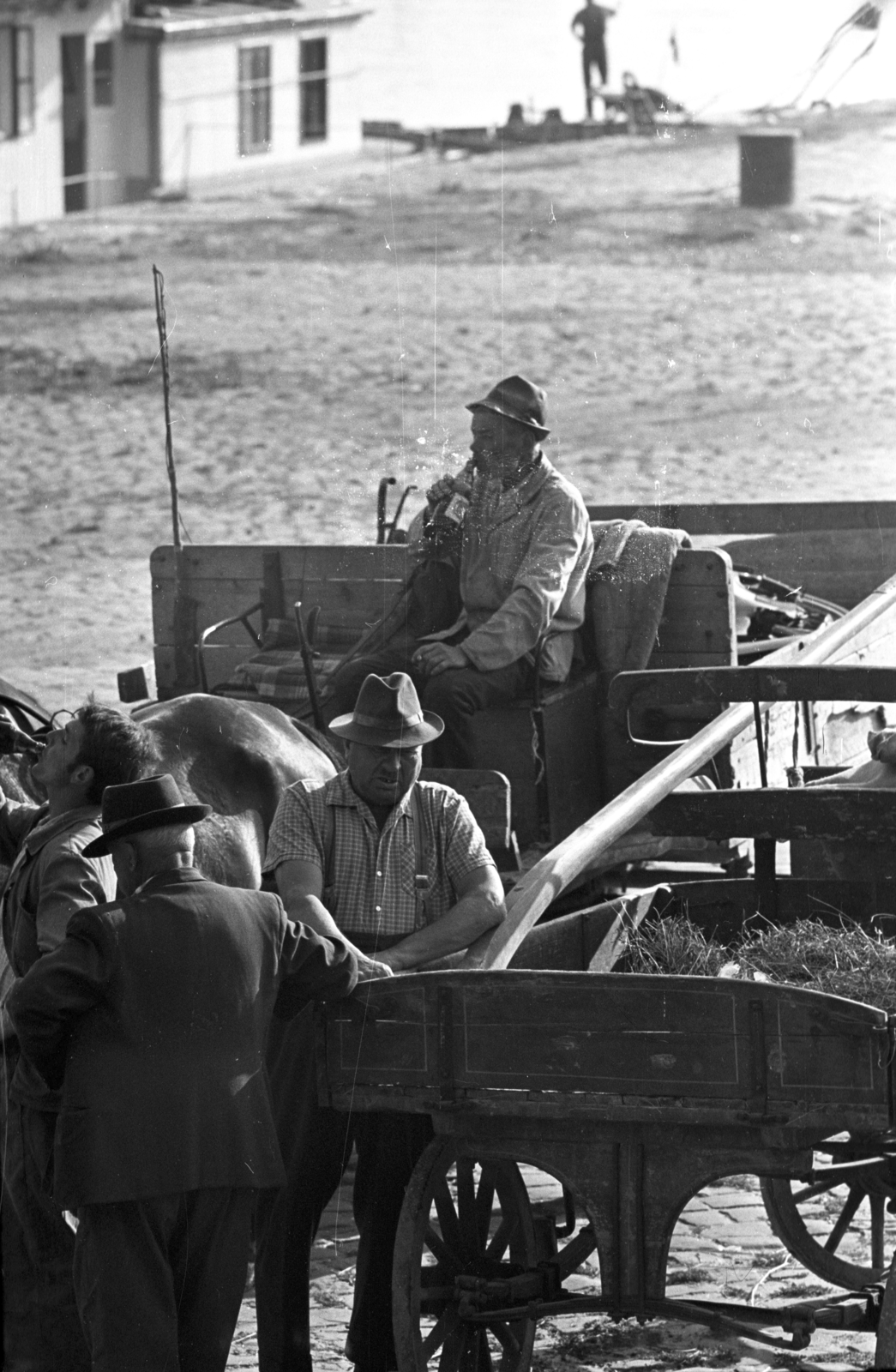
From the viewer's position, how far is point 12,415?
1998cm

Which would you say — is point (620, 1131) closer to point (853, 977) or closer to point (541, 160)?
point (853, 977)

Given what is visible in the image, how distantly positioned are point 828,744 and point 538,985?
3.92m

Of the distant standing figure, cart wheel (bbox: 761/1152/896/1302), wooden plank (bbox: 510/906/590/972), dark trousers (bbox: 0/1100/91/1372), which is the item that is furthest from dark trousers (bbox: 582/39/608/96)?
dark trousers (bbox: 0/1100/91/1372)

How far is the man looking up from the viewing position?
4.94 meters

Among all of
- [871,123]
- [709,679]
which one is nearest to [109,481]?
[709,679]

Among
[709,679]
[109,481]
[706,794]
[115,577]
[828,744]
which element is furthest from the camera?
[109,481]

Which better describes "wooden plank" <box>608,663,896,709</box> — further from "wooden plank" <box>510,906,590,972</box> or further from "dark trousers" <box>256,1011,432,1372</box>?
"dark trousers" <box>256,1011,432,1372</box>

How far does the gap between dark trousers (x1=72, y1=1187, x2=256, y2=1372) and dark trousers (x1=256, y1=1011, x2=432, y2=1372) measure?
26cm

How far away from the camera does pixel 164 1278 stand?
457cm

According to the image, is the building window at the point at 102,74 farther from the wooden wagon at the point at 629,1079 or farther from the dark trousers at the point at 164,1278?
the dark trousers at the point at 164,1278

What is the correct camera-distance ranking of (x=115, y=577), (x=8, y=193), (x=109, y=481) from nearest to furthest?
(x=115, y=577) → (x=109, y=481) → (x=8, y=193)

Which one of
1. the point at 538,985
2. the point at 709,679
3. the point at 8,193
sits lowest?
the point at 538,985

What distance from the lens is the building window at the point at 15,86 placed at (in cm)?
3027

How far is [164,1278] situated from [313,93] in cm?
3038
